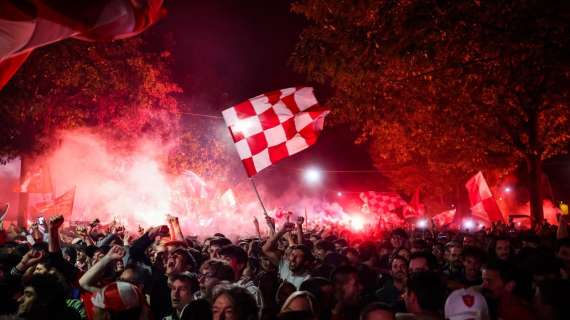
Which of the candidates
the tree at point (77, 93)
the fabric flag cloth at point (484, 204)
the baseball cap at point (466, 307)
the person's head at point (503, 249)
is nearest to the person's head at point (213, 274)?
the baseball cap at point (466, 307)

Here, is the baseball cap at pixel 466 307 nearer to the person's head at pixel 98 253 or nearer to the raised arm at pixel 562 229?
the person's head at pixel 98 253

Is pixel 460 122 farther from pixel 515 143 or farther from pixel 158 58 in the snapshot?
pixel 158 58

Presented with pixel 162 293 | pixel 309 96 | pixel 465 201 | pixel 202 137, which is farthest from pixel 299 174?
pixel 162 293

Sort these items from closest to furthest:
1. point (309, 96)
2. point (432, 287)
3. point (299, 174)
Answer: point (432, 287)
point (309, 96)
point (299, 174)

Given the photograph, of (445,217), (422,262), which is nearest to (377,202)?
(445,217)

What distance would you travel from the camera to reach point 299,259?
650 centimetres

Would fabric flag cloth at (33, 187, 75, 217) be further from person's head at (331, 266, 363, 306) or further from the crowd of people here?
person's head at (331, 266, 363, 306)

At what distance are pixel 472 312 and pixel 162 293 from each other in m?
3.43

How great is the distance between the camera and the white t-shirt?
6434 millimetres

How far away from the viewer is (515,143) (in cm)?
1606

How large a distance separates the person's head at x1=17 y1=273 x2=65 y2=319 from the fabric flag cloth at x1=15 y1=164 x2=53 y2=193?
1485cm

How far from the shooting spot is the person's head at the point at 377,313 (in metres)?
3.60

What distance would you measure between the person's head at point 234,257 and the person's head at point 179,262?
397 mm

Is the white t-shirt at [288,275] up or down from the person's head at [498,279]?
up
